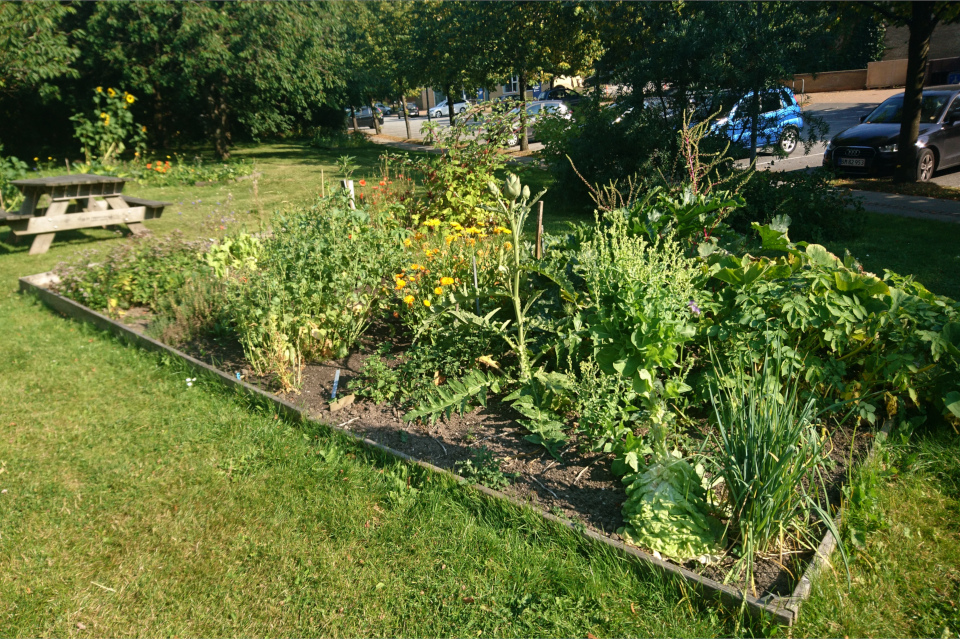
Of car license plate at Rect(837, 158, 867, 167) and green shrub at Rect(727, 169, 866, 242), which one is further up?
car license plate at Rect(837, 158, 867, 167)

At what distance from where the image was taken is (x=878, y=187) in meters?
11.1

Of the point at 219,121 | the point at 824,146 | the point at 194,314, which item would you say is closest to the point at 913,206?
the point at 824,146

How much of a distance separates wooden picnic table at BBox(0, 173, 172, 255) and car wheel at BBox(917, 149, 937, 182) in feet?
42.1

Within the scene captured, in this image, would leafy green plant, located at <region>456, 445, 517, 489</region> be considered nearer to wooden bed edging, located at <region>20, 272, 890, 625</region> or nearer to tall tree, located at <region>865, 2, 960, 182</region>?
wooden bed edging, located at <region>20, 272, 890, 625</region>

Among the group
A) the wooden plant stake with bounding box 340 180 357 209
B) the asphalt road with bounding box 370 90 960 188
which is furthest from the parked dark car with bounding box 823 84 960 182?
the wooden plant stake with bounding box 340 180 357 209

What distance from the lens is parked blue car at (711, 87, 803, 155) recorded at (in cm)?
929

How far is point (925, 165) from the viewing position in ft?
37.8

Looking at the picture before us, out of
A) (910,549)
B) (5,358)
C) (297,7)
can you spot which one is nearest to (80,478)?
(5,358)

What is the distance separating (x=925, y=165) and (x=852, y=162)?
3.87 ft

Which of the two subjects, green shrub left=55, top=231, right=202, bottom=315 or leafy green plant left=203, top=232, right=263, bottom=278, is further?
green shrub left=55, top=231, right=202, bottom=315

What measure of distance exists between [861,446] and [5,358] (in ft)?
21.5

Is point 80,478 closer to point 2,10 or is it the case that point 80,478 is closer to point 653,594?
point 653,594

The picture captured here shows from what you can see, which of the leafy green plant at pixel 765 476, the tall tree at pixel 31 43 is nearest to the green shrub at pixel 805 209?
the leafy green plant at pixel 765 476

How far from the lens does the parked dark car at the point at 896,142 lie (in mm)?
11562
